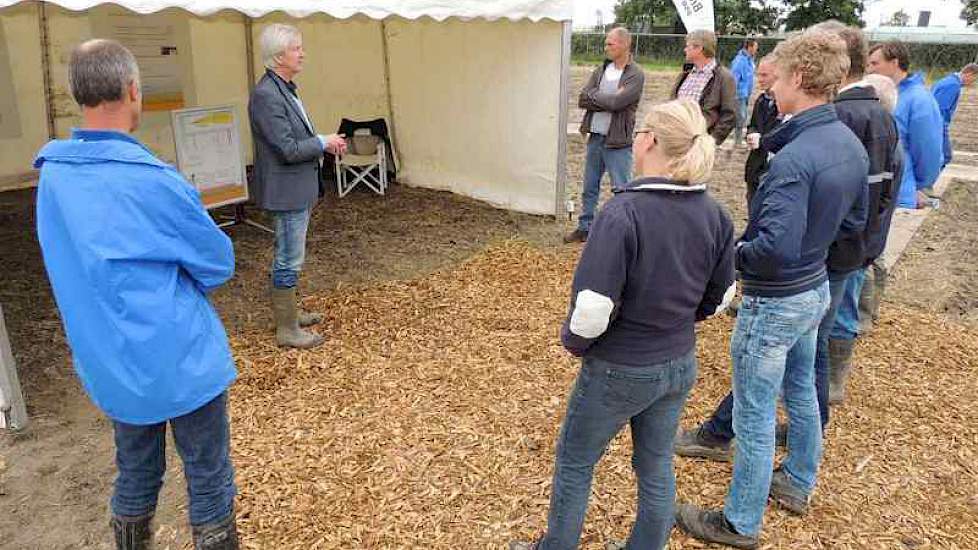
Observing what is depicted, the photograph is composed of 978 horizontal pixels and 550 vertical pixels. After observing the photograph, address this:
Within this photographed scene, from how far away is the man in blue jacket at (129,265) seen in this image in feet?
6.12

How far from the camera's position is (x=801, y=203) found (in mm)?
2229

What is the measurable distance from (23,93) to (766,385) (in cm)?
779

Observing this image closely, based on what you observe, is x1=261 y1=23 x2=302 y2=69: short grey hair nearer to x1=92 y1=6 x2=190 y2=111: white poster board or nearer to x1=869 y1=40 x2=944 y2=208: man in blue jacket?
x1=869 y1=40 x2=944 y2=208: man in blue jacket

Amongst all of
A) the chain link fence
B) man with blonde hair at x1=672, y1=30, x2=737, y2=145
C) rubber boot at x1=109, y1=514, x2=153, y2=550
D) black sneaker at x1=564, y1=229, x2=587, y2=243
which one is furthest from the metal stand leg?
the chain link fence

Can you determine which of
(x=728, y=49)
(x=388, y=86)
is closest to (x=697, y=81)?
(x=388, y=86)

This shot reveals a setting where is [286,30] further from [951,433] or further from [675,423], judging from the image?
[951,433]

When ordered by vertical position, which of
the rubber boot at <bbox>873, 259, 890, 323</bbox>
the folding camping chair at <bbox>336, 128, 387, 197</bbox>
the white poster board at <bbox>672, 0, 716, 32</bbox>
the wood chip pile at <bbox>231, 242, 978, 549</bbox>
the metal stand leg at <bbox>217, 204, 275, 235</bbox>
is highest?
the white poster board at <bbox>672, 0, 716, 32</bbox>

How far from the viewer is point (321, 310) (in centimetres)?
499

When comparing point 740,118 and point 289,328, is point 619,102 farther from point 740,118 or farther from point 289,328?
point 740,118

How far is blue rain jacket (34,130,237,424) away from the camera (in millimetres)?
1860

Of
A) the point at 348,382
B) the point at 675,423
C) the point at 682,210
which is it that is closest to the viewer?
the point at 682,210

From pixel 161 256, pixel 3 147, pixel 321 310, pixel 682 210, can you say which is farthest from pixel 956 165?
pixel 3 147

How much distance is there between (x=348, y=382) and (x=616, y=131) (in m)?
3.29

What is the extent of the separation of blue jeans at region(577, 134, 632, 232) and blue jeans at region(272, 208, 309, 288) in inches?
110
